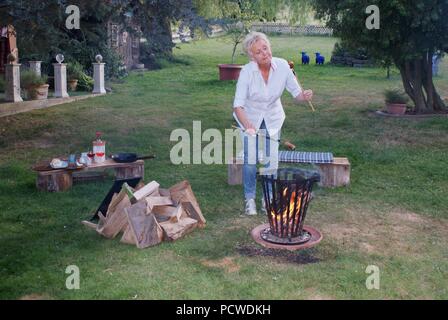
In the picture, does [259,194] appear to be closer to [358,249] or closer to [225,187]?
[225,187]

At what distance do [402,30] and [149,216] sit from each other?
7812mm

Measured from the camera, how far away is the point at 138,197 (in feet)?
18.7

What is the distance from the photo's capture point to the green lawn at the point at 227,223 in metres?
Result: 4.48

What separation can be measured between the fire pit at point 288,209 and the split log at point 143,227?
3.07 feet

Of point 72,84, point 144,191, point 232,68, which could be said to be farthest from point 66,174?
point 232,68

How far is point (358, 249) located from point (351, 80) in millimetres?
14915

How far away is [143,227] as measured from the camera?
534cm

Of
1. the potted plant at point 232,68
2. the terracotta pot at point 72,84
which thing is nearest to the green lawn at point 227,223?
the terracotta pot at point 72,84

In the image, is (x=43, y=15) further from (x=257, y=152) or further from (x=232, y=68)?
(x=232, y=68)

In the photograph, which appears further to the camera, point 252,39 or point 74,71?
point 74,71

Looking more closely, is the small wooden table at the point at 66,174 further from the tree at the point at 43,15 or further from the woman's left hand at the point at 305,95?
the woman's left hand at the point at 305,95

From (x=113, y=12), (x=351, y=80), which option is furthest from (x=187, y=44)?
(x=113, y=12)

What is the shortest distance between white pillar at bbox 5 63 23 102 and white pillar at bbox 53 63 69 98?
1499 mm
